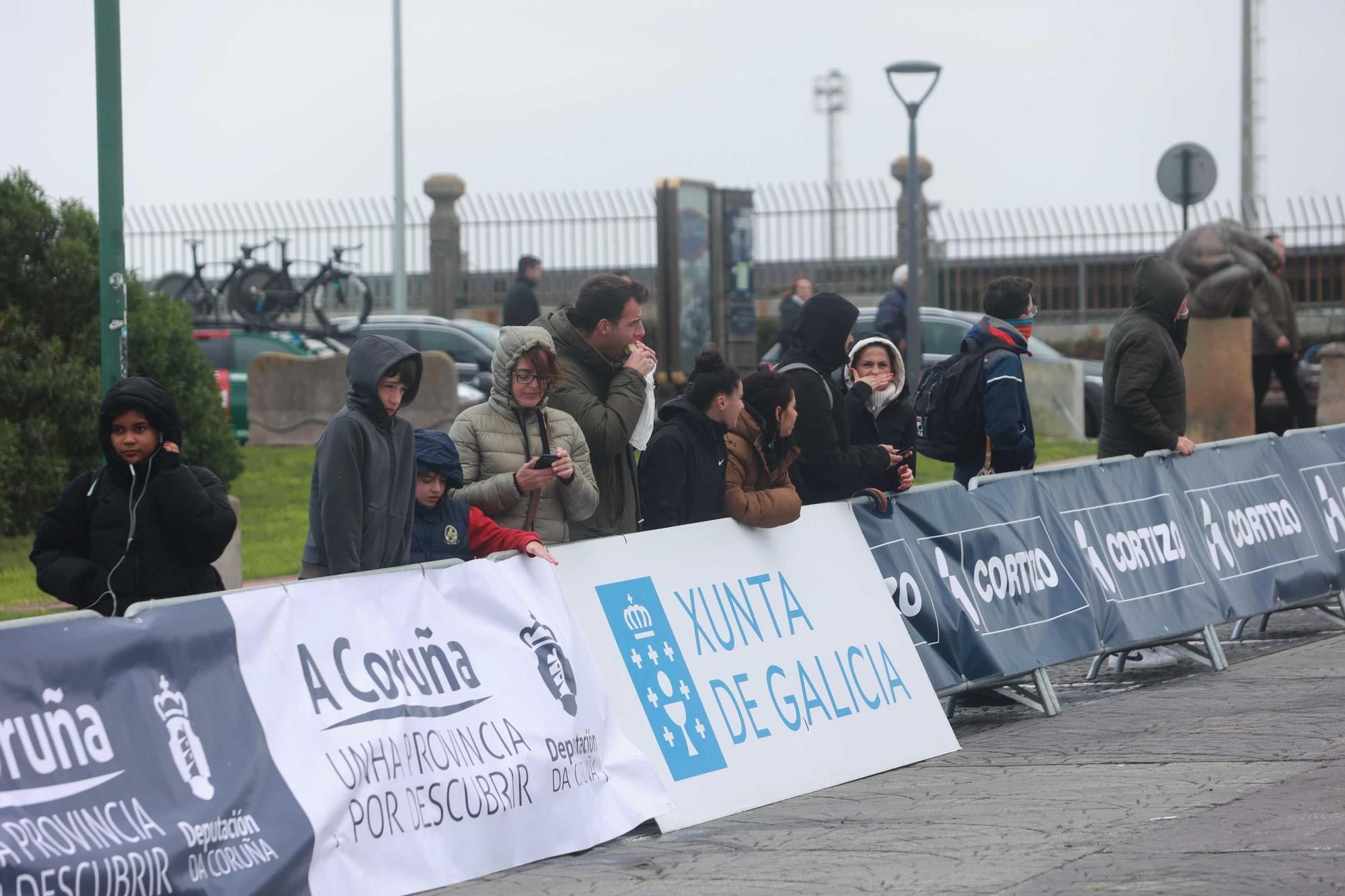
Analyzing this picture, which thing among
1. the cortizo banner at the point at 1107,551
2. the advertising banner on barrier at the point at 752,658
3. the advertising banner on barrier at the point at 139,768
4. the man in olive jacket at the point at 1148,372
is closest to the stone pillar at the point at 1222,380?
the cortizo banner at the point at 1107,551

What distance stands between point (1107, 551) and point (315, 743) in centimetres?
489

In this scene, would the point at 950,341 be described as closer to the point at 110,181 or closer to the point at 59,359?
the point at 59,359

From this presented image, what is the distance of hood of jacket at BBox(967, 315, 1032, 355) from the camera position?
9258mm

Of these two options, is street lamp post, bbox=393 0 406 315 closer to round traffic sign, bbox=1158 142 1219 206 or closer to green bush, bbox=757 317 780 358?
green bush, bbox=757 317 780 358

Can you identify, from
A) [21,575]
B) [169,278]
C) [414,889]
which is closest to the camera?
[414,889]

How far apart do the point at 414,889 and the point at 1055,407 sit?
1840 cm

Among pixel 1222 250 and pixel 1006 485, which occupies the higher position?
pixel 1222 250

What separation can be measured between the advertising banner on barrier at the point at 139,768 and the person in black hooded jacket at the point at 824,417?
3.24m

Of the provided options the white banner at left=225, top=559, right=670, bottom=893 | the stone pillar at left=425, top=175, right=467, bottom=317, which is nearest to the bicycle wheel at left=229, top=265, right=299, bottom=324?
the stone pillar at left=425, top=175, right=467, bottom=317

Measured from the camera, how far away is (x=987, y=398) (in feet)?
30.1

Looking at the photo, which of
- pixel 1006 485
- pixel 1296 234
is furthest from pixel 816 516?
pixel 1296 234

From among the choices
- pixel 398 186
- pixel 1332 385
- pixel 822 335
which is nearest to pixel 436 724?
pixel 822 335

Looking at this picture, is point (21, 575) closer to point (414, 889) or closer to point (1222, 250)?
point (414, 889)

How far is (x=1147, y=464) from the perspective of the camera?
993cm
